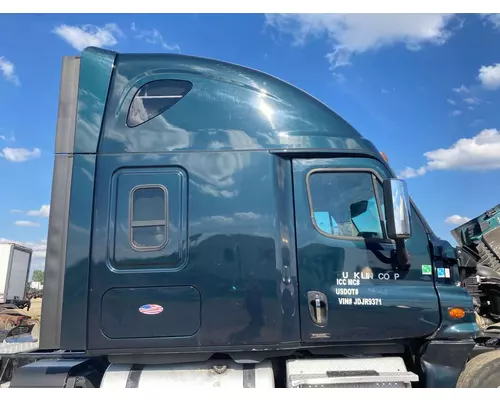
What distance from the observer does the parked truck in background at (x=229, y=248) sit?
335cm

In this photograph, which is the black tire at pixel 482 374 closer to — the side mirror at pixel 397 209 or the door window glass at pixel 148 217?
the side mirror at pixel 397 209

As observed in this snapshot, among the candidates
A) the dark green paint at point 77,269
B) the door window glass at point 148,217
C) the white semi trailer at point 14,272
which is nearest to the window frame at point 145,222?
the door window glass at point 148,217

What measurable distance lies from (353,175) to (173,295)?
74.0 inches

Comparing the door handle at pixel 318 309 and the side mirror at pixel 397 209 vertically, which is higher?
the side mirror at pixel 397 209

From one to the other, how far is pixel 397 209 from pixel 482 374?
1734 millimetres

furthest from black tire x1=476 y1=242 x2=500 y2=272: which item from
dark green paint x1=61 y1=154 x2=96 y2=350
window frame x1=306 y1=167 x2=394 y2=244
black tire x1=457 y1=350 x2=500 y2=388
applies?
dark green paint x1=61 y1=154 x2=96 y2=350

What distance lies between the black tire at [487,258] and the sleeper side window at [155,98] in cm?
640

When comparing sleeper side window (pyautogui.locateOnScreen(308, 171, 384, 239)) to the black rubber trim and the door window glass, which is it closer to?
the door window glass

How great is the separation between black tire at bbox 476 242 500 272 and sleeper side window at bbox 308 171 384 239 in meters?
4.99

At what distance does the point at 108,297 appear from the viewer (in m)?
3.34

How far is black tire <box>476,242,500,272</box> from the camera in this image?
7.45 meters

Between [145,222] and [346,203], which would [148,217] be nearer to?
[145,222]

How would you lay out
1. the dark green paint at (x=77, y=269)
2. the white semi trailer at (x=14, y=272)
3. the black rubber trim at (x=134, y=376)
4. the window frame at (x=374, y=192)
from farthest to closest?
1. the white semi trailer at (x=14, y=272)
2. the window frame at (x=374, y=192)
3. the black rubber trim at (x=134, y=376)
4. the dark green paint at (x=77, y=269)

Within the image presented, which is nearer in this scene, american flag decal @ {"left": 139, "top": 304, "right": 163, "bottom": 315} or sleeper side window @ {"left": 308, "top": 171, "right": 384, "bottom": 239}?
american flag decal @ {"left": 139, "top": 304, "right": 163, "bottom": 315}
